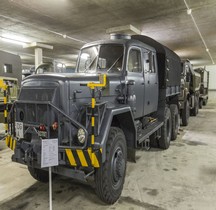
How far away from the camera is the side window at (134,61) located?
3389 millimetres

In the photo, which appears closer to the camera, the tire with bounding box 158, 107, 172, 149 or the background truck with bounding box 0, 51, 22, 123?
the tire with bounding box 158, 107, 172, 149

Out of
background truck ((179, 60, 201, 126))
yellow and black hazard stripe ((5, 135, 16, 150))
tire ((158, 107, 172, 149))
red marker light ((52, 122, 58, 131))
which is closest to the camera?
red marker light ((52, 122, 58, 131))

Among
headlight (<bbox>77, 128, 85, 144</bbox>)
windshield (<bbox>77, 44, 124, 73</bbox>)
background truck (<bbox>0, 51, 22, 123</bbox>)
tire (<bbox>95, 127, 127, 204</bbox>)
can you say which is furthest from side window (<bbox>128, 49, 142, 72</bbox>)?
background truck (<bbox>0, 51, 22, 123</bbox>)

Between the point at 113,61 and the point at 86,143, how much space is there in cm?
160

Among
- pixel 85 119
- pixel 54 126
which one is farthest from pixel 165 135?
pixel 54 126

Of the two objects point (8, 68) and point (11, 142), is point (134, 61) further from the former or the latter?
point (8, 68)

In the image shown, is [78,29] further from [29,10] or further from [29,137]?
[29,137]

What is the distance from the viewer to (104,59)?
11.0 ft

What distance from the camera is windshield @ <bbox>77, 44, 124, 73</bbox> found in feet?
10.7

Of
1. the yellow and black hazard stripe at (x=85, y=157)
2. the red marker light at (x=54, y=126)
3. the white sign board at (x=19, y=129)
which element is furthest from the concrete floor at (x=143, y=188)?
the red marker light at (x=54, y=126)

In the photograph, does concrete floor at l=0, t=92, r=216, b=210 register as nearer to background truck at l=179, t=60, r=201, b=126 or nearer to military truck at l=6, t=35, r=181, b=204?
military truck at l=6, t=35, r=181, b=204

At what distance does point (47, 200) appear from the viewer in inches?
109

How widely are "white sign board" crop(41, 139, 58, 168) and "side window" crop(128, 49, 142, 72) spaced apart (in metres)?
1.80

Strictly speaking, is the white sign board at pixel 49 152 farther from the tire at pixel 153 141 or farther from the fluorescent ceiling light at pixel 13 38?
the fluorescent ceiling light at pixel 13 38
